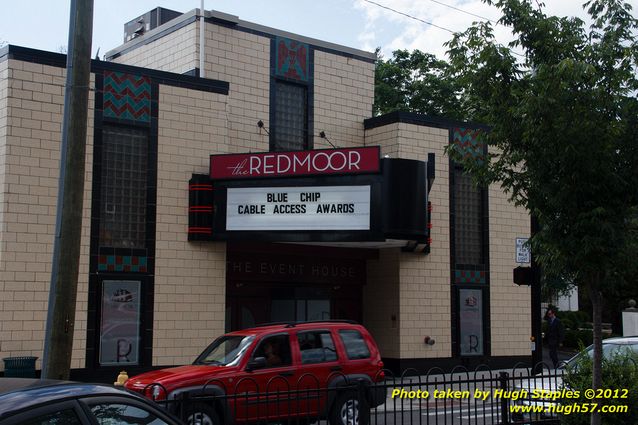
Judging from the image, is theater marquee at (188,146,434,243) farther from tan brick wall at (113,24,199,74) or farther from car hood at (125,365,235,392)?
car hood at (125,365,235,392)

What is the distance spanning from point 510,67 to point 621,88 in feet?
4.18

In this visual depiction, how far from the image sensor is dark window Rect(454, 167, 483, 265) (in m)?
24.8

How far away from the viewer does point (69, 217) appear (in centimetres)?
958

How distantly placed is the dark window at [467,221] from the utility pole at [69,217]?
16.2 meters

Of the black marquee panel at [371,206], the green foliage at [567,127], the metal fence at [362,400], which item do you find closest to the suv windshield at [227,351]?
the metal fence at [362,400]

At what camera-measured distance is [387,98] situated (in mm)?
40594

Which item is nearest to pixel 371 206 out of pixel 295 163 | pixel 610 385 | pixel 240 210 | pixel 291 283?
pixel 295 163

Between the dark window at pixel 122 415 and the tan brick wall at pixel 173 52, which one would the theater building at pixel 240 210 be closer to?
the tan brick wall at pixel 173 52

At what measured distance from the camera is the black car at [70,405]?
453 centimetres

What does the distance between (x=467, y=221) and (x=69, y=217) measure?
674 inches

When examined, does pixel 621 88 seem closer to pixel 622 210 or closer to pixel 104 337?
pixel 622 210

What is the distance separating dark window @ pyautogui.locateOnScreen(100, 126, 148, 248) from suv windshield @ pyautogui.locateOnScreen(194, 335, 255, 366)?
6.54 meters

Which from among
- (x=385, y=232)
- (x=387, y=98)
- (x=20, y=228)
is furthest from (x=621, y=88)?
(x=387, y=98)

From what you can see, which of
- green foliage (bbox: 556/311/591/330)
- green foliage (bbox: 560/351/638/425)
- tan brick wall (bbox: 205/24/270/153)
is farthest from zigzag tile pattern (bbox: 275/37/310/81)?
green foliage (bbox: 556/311/591/330)
